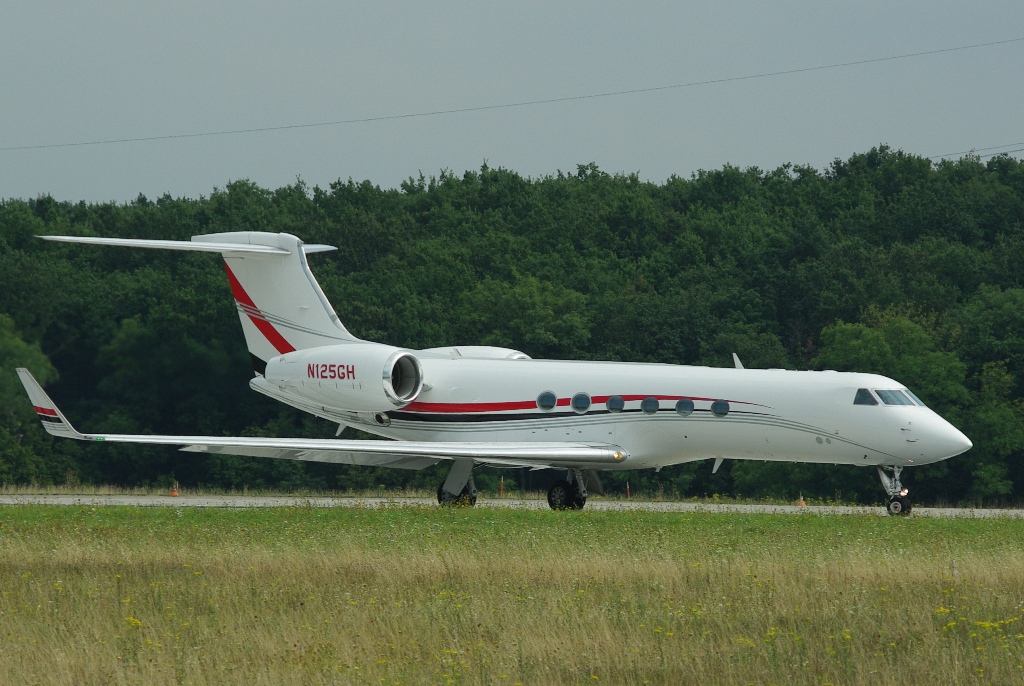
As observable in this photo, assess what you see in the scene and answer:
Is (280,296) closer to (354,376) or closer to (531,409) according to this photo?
(354,376)

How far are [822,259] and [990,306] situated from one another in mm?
8329

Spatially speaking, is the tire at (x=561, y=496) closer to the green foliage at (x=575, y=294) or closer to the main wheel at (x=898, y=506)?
the main wheel at (x=898, y=506)

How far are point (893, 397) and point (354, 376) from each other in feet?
30.5

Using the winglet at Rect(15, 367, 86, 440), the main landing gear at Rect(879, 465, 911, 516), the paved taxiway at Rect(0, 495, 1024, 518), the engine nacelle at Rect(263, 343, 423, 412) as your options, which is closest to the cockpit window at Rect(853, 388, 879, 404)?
the main landing gear at Rect(879, 465, 911, 516)

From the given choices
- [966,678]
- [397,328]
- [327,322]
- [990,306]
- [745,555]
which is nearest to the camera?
[966,678]

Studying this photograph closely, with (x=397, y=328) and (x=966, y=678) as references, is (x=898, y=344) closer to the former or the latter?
(x=397, y=328)

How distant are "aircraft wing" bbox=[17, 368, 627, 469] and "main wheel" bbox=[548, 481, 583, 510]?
0.74 metres

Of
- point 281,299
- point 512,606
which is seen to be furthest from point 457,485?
point 512,606

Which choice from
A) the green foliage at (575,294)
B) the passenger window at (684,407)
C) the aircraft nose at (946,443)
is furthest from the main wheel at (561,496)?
the green foliage at (575,294)

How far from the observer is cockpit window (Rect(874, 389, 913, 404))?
67.0ft

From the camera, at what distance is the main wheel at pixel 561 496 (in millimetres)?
22359

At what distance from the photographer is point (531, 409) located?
22.6 metres

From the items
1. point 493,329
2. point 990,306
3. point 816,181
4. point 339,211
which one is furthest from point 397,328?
point 816,181

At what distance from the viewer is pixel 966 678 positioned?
9109mm
